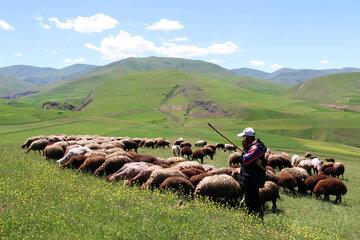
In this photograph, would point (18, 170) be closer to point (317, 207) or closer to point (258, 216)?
point (258, 216)

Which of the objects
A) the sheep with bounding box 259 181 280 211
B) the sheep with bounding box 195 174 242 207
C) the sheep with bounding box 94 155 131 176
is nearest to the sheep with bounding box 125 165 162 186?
the sheep with bounding box 94 155 131 176

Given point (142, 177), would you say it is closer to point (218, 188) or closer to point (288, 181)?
point (218, 188)

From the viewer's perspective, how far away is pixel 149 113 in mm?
132750

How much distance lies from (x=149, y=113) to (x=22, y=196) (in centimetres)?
12545

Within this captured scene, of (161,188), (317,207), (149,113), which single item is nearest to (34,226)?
(161,188)

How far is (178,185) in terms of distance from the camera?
10.2m

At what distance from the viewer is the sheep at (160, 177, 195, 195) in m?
10.0

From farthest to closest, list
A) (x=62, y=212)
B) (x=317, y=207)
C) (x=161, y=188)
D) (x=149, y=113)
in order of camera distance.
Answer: (x=149, y=113), (x=317, y=207), (x=161, y=188), (x=62, y=212)

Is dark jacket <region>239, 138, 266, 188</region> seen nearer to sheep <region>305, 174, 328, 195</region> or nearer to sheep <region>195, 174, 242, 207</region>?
sheep <region>195, 174, 242, 207</region>

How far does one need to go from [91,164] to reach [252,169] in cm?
986

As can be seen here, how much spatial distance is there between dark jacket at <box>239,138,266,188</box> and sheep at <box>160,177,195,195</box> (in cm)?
281

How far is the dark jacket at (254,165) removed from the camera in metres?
8.05

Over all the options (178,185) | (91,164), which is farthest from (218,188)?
(91,164)

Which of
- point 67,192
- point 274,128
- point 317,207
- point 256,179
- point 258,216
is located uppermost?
point 256,179
